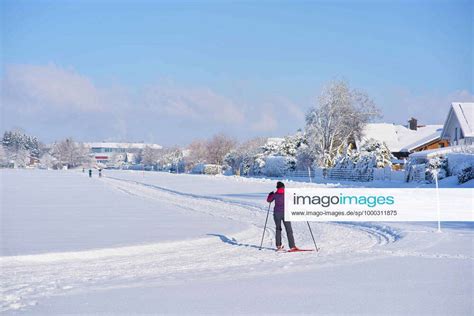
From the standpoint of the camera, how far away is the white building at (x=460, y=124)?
52594 mm

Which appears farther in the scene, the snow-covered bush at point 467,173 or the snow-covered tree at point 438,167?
the snow-covered tree at point 438,167

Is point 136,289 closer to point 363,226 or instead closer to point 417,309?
point 417,309

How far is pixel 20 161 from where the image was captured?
161 m

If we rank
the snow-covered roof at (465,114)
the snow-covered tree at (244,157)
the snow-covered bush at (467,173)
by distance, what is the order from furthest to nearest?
1. the snow-covered tree at (244,157)
2. the snow-covered roof at (465,114)
3. the snow-covered bush at (467,173)

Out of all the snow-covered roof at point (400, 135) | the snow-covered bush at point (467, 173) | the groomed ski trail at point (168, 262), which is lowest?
the groomed ski trail at point (168, 262)

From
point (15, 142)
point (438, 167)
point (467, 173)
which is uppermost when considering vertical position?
point (15, 142)

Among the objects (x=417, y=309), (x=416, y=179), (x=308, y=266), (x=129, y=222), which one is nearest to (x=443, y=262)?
(x=308, y=266)

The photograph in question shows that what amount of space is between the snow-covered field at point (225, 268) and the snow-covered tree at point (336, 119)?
2059 inches

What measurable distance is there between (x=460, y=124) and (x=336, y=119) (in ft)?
65.9

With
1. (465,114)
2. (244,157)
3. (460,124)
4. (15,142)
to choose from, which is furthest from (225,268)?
(15,142)

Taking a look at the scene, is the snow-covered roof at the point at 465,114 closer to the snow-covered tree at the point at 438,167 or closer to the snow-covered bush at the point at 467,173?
the snow-covered tree at the point at 438,167

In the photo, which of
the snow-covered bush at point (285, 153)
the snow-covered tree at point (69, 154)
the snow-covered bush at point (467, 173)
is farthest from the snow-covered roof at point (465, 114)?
the snow-covered tree at point (69, 154)

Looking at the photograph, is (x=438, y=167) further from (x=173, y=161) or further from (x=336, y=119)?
(x=173, y=161)

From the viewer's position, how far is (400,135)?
7500 cm
